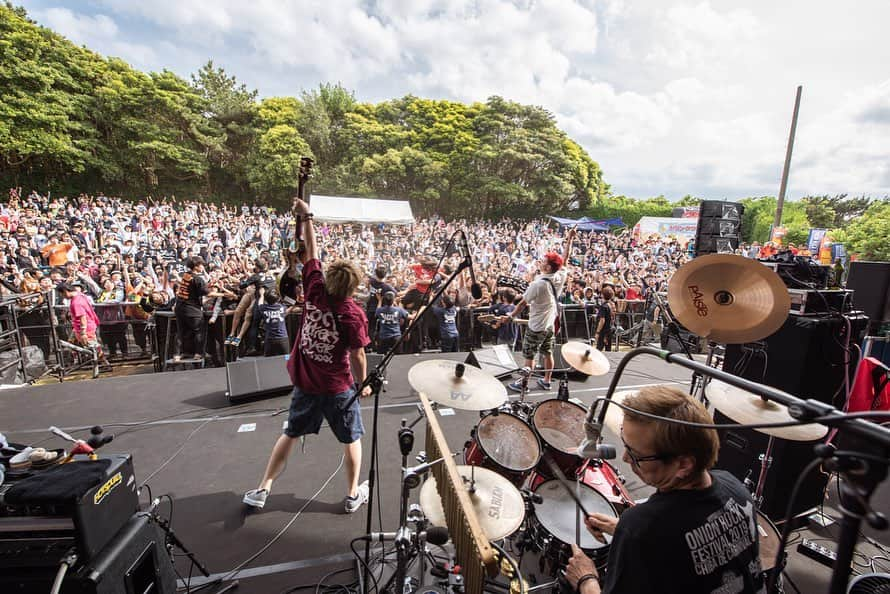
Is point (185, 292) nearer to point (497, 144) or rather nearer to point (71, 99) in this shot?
point (71, 99)

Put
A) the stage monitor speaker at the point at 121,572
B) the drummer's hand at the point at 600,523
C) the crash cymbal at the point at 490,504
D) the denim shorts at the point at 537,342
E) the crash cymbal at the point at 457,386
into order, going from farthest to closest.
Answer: the denim shorts at the point at 537,342 < the crash cymbal at the point at 457,386 < the crash cymbal at the point at 490,504 < the drummer's hand at the point at 600,523 < the stage monitor speaker at the point at 121,572

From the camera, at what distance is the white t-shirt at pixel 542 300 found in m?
4.92

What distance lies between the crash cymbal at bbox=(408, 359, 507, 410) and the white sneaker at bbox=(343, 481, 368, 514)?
1155 millimetres

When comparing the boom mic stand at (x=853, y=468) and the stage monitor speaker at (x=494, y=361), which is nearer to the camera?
the boom mic stand at (x=853, y=468)

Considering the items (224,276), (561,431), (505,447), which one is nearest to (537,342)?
(561,431)

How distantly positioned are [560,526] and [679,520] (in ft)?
3.99

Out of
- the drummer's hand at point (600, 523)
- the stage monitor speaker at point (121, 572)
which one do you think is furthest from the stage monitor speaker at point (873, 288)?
the stage monitor speaker at point (121, 572)

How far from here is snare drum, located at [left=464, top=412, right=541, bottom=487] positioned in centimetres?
256

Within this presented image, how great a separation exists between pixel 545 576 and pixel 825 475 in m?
2.55

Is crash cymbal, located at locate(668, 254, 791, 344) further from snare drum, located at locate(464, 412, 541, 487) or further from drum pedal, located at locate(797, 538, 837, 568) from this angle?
drum pedal, located at locate(797, 538, 837, 568)

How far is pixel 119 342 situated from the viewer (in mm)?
6738

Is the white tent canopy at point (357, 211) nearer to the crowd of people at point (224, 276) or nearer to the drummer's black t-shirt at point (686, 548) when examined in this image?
the crowd of people at point (224, 276)

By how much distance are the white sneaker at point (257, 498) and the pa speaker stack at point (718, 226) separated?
34.2 ft

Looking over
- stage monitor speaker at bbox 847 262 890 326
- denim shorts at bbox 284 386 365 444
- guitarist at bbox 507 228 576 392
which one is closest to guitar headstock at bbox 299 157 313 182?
denim shorts at bbox 284 386 365 444
